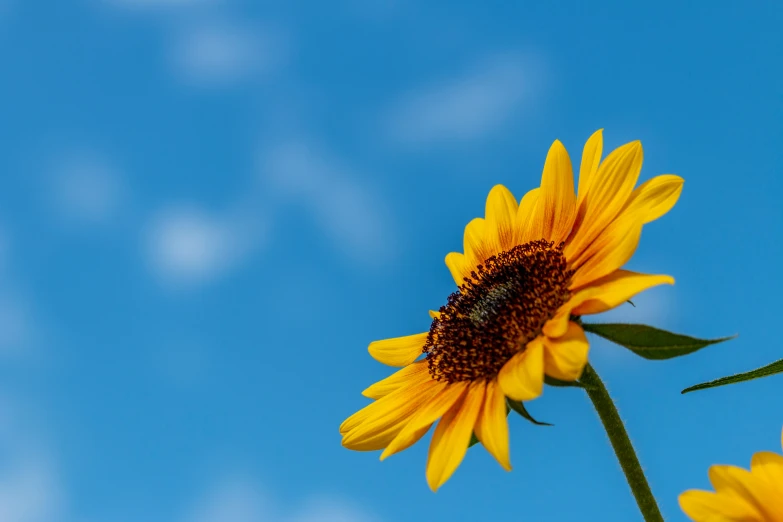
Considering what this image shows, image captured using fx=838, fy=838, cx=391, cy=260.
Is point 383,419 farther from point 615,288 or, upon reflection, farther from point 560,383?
point 615,288

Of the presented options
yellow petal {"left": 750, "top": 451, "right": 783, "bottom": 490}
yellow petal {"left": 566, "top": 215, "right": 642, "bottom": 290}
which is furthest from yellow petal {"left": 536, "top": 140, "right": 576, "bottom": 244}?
yellow petal {"left": 750, "top": 451, "right": 783, "bottom": 490}

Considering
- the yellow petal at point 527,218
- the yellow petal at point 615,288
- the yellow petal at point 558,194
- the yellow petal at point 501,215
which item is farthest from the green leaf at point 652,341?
the yellow petal at point 501,215

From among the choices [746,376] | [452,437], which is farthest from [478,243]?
[746,376]

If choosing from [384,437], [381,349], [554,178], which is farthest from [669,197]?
[381,349]

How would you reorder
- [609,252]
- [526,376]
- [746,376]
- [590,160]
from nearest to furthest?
[746,376], [526,376], [609,252], [590,160]

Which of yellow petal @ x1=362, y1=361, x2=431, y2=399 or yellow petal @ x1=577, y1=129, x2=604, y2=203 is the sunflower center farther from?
yellow petal @ x1=577, y1=129, x2=604, y2=203
